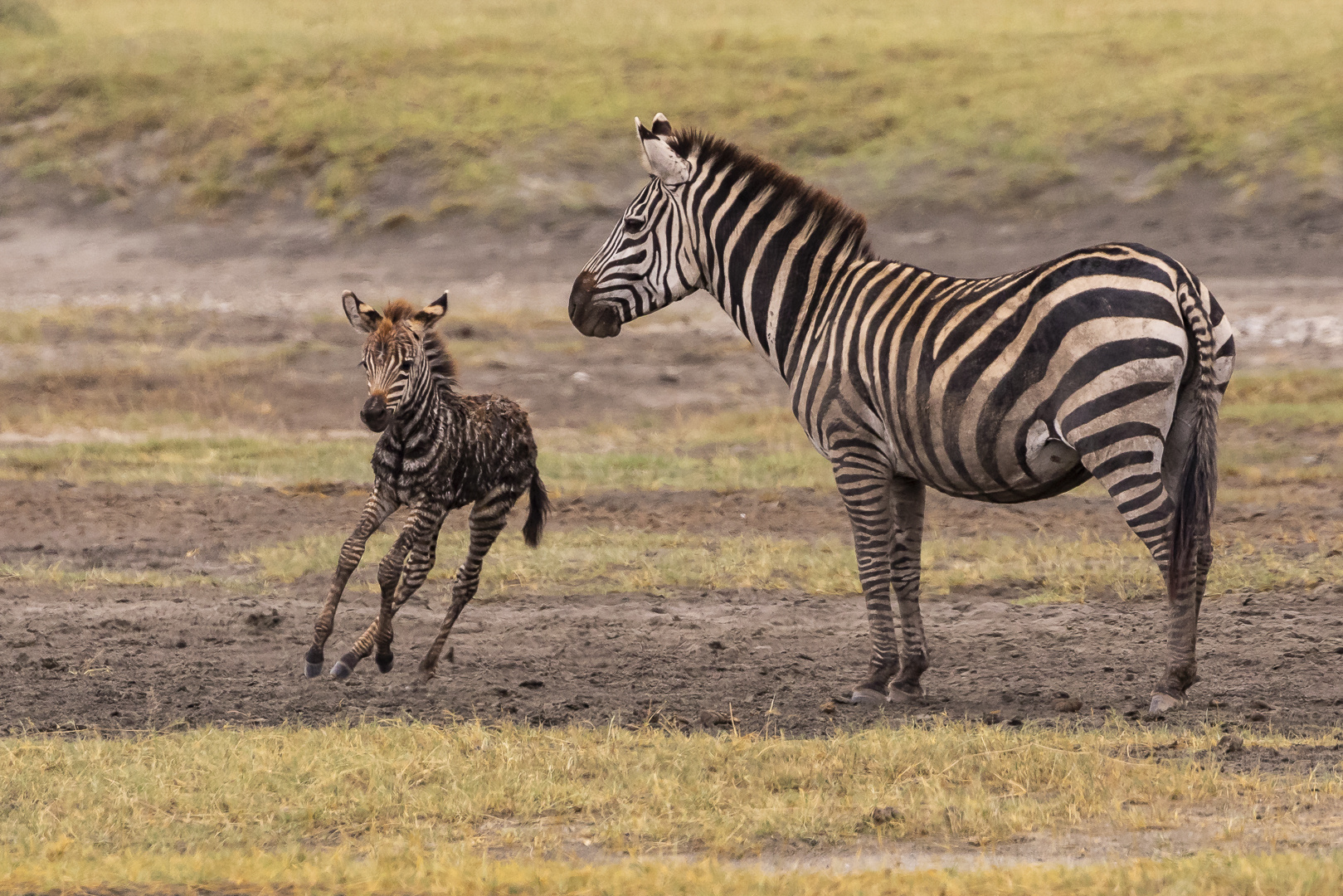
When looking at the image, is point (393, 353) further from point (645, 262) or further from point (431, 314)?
point (645, 262)

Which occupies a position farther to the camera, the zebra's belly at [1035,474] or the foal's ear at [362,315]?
the foal's ear at [362,315]

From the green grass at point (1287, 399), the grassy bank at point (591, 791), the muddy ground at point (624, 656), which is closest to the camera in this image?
the grassy bank at point (591, 791)

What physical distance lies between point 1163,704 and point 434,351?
4.10 m

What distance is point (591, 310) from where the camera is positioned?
845 centimetres

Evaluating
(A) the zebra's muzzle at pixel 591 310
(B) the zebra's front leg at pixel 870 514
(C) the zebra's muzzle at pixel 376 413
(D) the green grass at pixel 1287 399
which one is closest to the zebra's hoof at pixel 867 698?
(B) the zebra's front leg at pixel 870 514

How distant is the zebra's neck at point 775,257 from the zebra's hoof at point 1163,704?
222 centimetres

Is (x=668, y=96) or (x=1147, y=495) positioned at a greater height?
(x=668, y=96)

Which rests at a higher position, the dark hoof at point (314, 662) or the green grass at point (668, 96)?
the green grass at point (668, 96)

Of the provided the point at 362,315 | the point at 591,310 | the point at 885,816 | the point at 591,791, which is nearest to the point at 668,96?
the point at 591,310

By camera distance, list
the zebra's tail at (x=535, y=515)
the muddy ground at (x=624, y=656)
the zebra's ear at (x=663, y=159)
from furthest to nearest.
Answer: the zebra's tail at (x=535, y=515)
the zebra's ear at (x=663, y=159)
the muddy ground at (x=624, y=656)

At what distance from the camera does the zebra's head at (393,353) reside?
8.01 m

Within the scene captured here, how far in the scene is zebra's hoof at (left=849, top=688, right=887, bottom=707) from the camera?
779 cm

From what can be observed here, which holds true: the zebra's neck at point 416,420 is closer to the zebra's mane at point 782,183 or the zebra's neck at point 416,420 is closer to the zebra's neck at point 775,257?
the zebra's neck at point 775,257

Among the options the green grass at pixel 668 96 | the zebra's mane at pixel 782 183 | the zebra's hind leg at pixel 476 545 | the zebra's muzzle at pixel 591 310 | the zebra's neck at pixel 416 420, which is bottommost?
the zebra's hind leg at pixel 476 545
